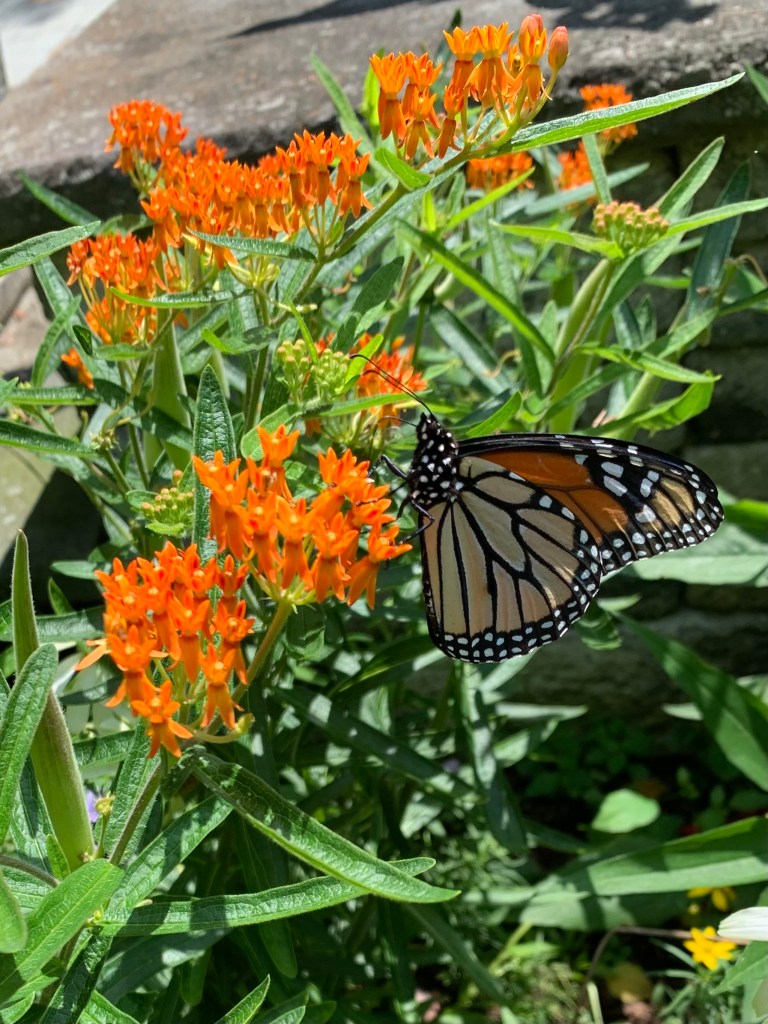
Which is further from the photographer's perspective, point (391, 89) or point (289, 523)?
point (391, 89)

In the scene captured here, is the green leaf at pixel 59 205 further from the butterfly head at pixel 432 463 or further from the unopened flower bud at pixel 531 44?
the unopened flower bud at pixel 531 44

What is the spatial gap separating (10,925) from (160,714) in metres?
0.19

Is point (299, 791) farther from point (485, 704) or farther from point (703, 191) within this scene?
point (703, 191)

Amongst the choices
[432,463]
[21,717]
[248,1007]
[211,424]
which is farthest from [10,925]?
[432,463]

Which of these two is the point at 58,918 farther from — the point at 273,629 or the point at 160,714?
the point at 273,629

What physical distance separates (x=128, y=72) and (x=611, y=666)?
84.9 inches

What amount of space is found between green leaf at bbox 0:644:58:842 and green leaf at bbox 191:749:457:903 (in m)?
0.17

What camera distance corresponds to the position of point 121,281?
4.15 feet

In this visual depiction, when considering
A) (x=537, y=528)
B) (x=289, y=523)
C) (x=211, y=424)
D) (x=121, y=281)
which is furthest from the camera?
(x=537, y=528)

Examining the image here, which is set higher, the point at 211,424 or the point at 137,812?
the point at 211,424

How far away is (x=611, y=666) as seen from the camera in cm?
287

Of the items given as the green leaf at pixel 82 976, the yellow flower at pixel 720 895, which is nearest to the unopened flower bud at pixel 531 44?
the green leaf at pixel 82 976

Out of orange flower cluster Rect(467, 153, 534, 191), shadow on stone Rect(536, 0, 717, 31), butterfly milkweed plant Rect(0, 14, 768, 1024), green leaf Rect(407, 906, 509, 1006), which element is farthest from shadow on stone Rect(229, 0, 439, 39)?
green leaf Rect(407, 906, 509, 1006)

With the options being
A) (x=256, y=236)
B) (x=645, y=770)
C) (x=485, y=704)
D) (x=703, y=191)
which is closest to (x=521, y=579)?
(x=485, y=704)
